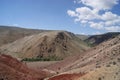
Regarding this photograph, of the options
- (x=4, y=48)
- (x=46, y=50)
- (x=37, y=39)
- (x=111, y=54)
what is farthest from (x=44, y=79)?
(x=4, y=48)

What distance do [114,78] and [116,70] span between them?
171 cm

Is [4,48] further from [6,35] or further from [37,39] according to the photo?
[6,35]

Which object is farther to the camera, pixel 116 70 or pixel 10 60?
pixel 10 60

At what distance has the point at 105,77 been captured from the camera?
25.6m

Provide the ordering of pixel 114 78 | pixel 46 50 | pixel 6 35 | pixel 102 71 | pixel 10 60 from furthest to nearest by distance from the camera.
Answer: pixel 6 35, pixel 46 50, pixel 10 60, pixel 102 71, pixel 114 78

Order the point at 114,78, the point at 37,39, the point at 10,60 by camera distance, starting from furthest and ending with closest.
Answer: the point at 37,39 → the point at 10,60 → the point at 114,78

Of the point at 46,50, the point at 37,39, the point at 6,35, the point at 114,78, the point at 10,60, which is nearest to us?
the point at 114,78

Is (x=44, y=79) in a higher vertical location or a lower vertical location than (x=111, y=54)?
lower

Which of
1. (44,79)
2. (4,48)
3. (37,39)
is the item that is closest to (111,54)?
(44,79)

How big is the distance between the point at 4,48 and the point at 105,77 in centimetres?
10295

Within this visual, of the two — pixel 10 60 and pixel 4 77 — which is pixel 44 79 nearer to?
pixel 10 60

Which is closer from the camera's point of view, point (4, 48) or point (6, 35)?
point (4, 48)

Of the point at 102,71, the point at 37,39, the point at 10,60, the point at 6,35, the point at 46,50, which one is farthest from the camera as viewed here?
the point at 6,35

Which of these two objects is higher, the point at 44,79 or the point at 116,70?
the point at 116,70
